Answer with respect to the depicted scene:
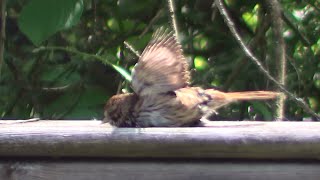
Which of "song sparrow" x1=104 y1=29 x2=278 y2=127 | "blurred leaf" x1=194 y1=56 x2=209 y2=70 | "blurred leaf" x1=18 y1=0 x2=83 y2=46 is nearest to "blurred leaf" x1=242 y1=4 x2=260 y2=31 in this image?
"blurred leaf" x1=194 y1=56 x2=209 y2=70

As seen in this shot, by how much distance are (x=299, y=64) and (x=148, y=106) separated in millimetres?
1156

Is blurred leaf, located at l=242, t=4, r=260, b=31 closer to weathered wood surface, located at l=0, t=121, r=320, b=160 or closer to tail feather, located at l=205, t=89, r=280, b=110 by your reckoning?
tail feather, located at l=205, t=89, r=280, b=110

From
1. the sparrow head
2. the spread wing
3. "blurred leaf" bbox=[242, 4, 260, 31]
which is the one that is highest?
the spread wing

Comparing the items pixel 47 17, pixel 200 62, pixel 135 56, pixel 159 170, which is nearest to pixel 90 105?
pixel 135 56

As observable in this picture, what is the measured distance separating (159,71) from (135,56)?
824 mm

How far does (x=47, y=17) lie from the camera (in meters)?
1.78

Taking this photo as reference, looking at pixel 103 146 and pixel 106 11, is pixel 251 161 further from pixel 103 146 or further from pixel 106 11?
pixel 106 11

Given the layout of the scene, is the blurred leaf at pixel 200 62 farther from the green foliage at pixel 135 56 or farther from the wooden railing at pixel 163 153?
the wooden railing at pixel 163 153

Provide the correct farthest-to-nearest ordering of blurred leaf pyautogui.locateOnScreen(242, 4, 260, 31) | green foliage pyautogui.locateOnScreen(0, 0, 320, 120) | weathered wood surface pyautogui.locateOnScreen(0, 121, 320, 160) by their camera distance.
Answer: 1. blurred leaf pyautogui.locateOnScreen(242, 4, 260, 31)
2. green foliage pyautogui.locateOnScreen(0, 0, 320, 120)
3. weathered wood surface pyautogui.locateOnScreen(0, 121, 320, 160)

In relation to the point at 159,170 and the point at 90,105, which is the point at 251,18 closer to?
the point at 90,105

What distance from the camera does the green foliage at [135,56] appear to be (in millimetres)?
2125

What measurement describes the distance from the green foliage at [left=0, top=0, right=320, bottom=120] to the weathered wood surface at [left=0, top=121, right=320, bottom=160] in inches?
36.9

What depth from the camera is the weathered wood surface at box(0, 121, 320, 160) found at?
1051mm

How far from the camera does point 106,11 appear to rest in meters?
2.30
